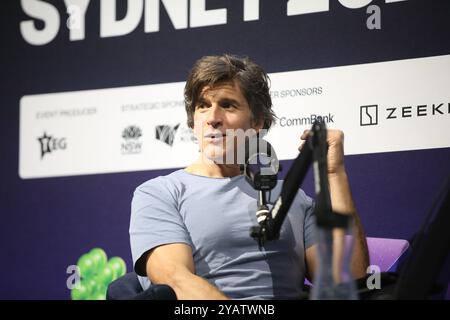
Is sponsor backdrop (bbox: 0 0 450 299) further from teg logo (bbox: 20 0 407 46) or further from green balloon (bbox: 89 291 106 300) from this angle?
green balloon (bbox: 89 291 106 300)

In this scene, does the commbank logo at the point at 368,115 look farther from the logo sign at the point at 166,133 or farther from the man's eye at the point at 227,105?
the logo sign at the point at 166,133

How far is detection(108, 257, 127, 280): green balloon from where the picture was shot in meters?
3.29

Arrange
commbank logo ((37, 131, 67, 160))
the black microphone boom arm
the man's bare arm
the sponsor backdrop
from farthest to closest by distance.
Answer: commbank logo ((37, 131, 67, 160))
the sponsor backdrop
the man's bare arm
the black microphone boom arm

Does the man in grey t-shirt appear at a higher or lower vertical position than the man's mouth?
lower

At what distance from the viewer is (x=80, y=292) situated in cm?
A: 337

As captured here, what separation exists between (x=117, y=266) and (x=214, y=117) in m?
0.98

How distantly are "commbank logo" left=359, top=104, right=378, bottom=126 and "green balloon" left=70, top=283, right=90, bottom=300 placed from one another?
4.22 feet

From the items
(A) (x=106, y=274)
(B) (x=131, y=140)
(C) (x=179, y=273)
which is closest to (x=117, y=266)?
(A) (x=106, y=274)

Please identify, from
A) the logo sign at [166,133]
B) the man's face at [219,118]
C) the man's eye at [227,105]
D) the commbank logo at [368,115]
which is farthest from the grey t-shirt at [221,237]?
the logo sign at [166,133]

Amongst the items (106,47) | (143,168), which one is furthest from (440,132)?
(106,47)

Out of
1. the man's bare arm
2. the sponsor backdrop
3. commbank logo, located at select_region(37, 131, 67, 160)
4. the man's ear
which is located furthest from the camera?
commbank logo, located at select_region(37, 131, 67, 160)

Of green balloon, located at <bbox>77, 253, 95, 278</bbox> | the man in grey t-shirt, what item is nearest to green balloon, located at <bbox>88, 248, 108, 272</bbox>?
green balloon, located at <bbox>77, 253, 95, 278</bbox>

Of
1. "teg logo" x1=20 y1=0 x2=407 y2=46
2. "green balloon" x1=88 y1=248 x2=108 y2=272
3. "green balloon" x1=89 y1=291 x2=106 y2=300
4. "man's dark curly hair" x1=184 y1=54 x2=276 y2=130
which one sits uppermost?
"teg logo" x1=20 y1=0 x2=407 y2=46

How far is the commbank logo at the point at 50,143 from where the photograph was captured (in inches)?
136
